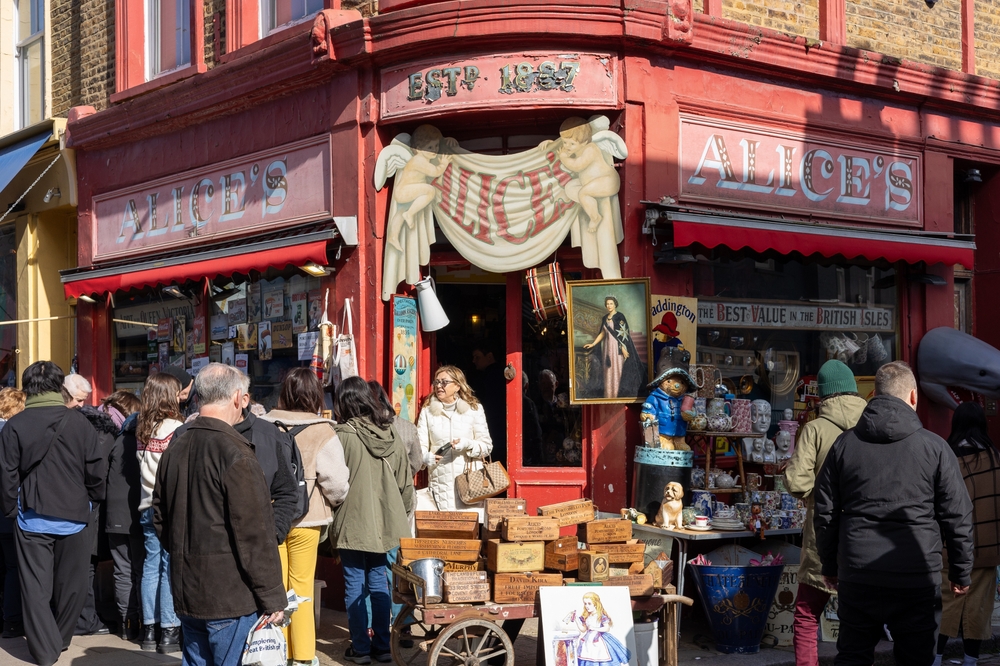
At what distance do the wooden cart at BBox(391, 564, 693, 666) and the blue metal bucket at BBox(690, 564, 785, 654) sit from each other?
27.1 inches

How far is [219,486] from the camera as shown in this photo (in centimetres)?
466

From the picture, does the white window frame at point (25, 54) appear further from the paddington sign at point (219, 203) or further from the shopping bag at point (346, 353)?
the shopping bag at point (346, 353)

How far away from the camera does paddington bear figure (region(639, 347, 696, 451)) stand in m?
8.15

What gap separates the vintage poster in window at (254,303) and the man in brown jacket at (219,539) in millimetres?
5898

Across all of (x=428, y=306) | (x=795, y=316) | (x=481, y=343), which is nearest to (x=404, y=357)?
(x=428, y=306)

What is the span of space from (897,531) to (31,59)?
13.1 m

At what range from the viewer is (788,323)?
9.77 meters

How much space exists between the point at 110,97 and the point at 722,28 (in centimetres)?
703

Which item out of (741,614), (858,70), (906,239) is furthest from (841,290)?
(741,614)

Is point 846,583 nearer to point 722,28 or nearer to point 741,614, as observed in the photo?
point 741,614

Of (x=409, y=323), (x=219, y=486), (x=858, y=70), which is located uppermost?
(x=858, y=70)

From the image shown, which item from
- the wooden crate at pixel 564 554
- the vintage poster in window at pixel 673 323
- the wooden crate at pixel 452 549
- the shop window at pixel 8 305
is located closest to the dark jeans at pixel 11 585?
the wooden crate at pixel 452 549

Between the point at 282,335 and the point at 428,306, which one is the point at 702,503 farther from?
the point at 282,335

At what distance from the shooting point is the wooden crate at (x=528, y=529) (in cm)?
645
